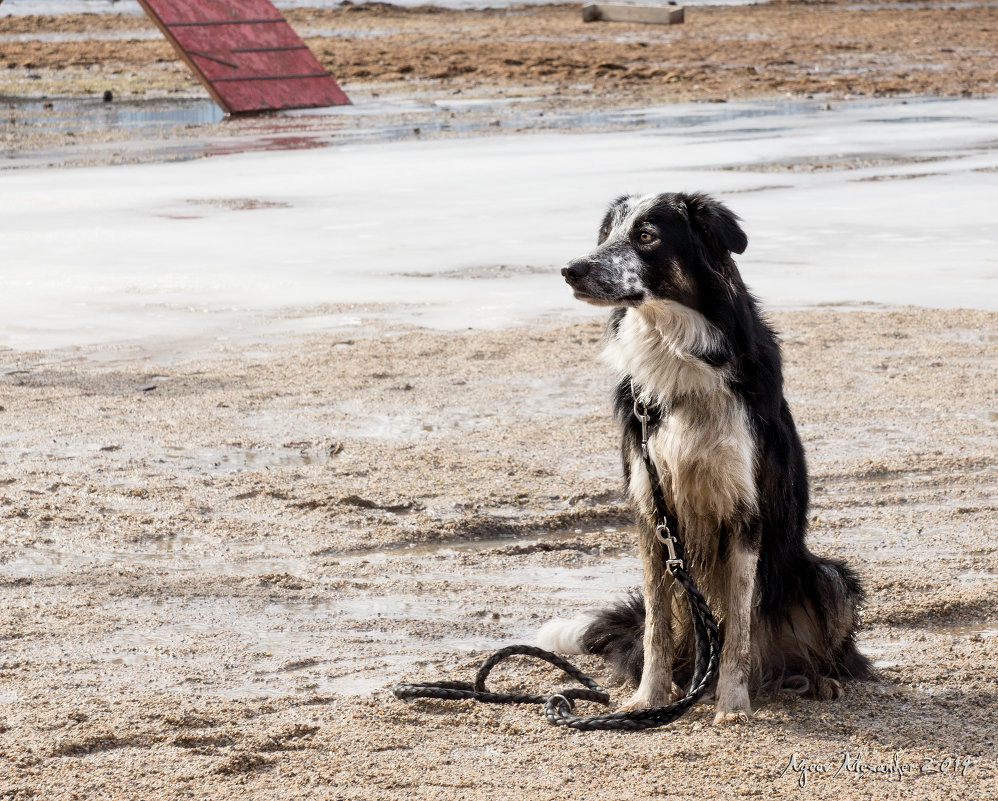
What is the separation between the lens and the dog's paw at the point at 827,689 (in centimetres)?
364

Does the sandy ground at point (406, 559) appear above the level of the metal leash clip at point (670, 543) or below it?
below

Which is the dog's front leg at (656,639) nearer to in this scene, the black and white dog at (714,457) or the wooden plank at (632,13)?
the black and white dog at (714,457)

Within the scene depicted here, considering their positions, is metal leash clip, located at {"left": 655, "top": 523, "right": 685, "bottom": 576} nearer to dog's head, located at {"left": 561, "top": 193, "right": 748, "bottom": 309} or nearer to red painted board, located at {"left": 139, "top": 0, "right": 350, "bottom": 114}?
dog's head, located at {"left": 561, "top": 193, "right": 748, "bottom": 309}

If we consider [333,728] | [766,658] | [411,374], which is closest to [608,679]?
[766,658]

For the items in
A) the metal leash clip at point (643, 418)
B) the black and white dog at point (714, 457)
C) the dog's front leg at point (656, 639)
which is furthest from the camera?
the dog's front leg at point (656, 639)

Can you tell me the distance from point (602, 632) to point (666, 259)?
3.88 feet

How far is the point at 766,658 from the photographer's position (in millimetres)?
3654

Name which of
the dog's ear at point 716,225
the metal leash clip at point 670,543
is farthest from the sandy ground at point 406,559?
the dog's ear at point 716,225

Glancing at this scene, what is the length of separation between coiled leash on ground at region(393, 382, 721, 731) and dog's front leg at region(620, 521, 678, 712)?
0.05 metres

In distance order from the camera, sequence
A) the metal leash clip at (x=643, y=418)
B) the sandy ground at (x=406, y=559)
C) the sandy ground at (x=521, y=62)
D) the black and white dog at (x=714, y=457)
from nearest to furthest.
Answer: the sandy ground at (x=406, y=559)
the black and white dog at (x=714, y=457)
the metal leash clip at (x=643, y=418)
the sandy ground at (x=521, y=62)

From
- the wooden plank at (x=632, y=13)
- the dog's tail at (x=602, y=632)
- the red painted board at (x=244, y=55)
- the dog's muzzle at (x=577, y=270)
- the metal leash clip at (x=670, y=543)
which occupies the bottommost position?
the dog's tail at (x=602, y=632)

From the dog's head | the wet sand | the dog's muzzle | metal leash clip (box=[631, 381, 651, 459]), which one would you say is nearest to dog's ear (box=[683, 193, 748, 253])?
the dog's head

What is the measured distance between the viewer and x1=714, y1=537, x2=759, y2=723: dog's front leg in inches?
136

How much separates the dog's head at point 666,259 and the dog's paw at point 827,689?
1106 millimetres
